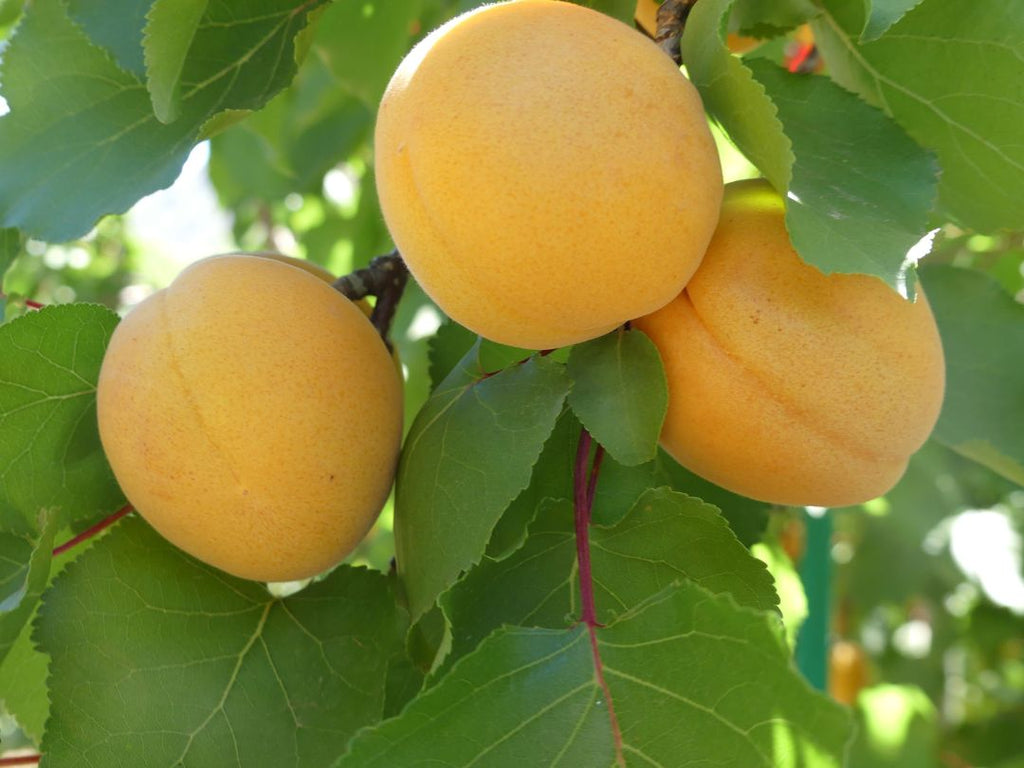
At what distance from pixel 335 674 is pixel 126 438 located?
0.95 ft

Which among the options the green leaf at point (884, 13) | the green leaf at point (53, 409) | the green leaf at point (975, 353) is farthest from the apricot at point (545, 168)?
the green leaf at point (975, 353)

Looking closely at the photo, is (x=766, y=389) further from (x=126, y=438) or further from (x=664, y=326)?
(x=126, y=438)

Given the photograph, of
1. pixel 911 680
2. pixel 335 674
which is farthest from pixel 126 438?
pixel 911 680

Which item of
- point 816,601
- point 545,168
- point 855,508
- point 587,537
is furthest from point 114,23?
point 855,508

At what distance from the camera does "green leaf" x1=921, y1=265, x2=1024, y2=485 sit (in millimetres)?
1186

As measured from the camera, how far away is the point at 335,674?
3.26 ft

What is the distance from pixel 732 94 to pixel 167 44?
49 centimetres

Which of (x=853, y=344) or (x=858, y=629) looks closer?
(x=853, y=344)

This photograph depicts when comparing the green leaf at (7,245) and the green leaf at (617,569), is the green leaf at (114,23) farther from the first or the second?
the green leaf at (617,569)

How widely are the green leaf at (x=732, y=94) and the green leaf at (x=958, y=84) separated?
18cm

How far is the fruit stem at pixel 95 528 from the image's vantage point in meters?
1.06

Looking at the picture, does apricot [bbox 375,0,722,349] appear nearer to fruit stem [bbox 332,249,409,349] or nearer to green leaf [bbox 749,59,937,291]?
green leaf [bbox 749,59,937,291]

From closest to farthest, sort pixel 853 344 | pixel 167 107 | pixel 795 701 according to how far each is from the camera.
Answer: pixel 795 701 → pixel 853 344 → pixel 167 107

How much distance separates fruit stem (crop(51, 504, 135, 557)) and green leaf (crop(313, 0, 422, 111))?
0.70 m
